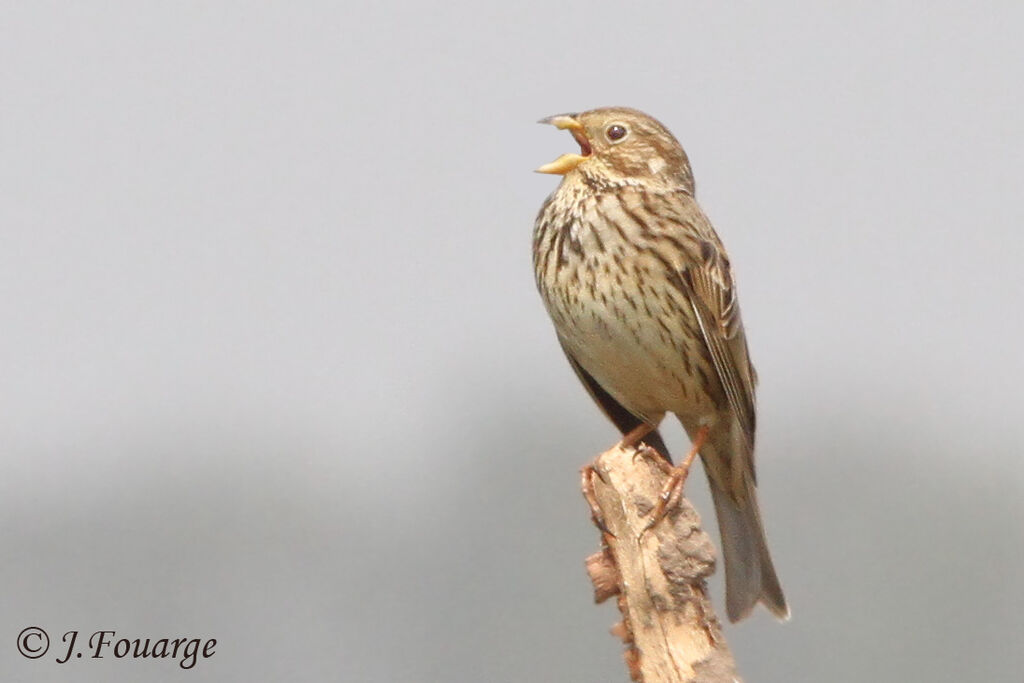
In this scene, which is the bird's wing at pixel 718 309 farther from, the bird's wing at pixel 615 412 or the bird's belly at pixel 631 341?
the bird's wing at pixel 615 412

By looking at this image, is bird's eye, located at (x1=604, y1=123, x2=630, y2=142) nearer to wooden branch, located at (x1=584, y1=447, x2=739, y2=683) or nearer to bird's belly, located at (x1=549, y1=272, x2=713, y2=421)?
bird's belly, located at (x1=549, y1=272, x2=713, y2=421)

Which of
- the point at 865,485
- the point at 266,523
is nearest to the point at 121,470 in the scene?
the point at 266,523

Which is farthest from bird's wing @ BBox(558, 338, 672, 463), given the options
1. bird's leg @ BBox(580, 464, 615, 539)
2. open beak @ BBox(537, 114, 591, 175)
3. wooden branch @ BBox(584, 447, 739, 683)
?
wooden branch @ BBox(584, 447, 739, 683)

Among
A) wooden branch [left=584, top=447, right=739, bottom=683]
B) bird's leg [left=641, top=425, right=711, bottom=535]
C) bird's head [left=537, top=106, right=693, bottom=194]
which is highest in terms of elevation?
bird's head [left=537, top=106, right=693, bottom=194]

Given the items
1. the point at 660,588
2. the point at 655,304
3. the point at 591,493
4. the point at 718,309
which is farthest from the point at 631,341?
the point at 660,588

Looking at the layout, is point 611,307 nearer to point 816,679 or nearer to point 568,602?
point 816,679

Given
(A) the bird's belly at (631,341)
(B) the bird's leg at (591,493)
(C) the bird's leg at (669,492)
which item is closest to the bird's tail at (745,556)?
(A) the bird's belly at (631,341)
